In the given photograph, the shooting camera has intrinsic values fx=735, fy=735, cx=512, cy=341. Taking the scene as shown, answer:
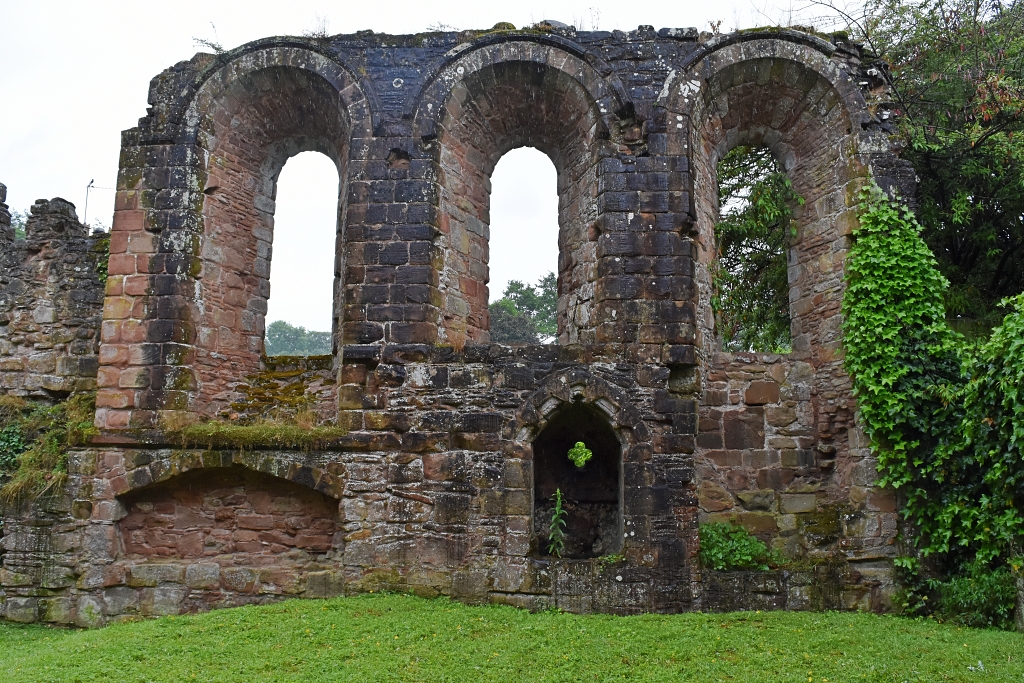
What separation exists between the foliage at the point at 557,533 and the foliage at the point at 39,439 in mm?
4774

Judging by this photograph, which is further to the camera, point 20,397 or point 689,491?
point 20,397

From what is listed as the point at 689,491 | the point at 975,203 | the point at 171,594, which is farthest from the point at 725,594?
the point at 975,203

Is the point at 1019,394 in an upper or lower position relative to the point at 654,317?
lower

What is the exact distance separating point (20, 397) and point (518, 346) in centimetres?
565

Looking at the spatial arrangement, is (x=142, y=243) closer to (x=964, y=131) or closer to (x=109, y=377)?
(x=109, y=377)

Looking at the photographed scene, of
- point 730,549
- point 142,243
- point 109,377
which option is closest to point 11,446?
point 109,377

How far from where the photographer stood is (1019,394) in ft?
19.9

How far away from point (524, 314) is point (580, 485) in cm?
1875

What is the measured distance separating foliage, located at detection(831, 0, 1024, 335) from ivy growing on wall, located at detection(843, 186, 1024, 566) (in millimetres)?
2020

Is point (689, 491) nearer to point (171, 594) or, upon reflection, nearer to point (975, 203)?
point (171, 594)

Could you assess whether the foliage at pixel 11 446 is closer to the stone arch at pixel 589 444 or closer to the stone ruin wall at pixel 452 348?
the stone ruin wall at pixel 452 348

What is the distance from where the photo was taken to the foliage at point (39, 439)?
24.3 ft

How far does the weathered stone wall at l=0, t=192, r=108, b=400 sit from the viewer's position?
827cm

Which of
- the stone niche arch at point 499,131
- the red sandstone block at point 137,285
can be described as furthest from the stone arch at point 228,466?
the stone niche arch at point 499,131
